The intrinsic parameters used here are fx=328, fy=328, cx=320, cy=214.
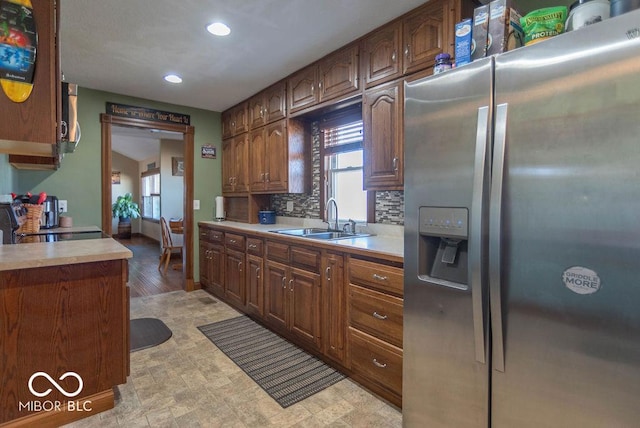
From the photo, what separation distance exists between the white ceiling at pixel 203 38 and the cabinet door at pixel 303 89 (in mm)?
77

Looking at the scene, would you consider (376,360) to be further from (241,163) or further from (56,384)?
(241,163)

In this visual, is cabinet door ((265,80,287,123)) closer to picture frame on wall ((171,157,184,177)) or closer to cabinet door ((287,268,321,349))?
cabinet door ((287,268,321,349))

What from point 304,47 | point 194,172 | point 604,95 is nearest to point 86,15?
point 304,47

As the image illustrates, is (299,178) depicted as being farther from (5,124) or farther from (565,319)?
(565,319)

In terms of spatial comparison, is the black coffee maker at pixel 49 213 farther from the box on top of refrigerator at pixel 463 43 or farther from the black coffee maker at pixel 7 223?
the box on top of refrigerator at pixel 463 43

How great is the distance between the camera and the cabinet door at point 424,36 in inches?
75.8

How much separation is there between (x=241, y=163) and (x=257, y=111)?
0.69 m

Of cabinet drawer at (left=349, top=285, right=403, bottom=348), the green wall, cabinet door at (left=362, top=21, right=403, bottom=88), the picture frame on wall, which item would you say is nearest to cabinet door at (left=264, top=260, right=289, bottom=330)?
cabinet drawer at (left=349, top=285, right=403, bottom=348)

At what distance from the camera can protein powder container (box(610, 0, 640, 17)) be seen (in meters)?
1.04

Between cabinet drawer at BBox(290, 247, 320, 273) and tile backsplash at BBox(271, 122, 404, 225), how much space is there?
0.68 meters

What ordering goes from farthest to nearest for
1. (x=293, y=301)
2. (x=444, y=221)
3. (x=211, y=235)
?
(x=211, y=235) → (x=293, y=301) → (x=444, y=221)

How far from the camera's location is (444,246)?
1.40 m

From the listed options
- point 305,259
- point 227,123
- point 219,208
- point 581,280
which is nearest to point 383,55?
point 305,259

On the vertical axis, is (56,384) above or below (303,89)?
below
